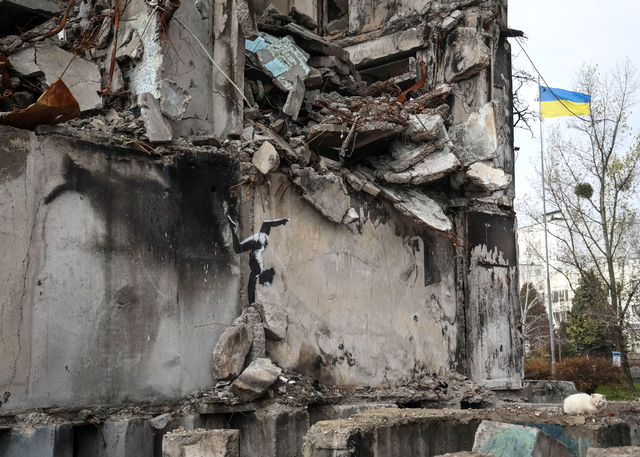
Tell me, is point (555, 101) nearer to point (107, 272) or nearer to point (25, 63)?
point (25, 63)

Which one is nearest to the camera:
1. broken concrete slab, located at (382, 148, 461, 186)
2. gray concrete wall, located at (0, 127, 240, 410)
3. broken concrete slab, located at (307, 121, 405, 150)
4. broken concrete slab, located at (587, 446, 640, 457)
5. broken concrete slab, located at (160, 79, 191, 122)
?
broken concrete slab, located at (587, 446, 640, 457)

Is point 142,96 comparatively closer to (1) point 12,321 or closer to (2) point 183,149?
(2) point 183,149

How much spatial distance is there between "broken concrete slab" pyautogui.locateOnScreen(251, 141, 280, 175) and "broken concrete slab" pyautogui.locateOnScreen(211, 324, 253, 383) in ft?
4.95

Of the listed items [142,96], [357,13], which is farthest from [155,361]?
[357,13]

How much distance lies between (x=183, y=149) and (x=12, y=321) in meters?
2.13

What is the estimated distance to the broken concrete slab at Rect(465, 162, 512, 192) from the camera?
8469mm

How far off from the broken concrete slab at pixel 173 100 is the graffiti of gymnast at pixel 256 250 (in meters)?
1.12

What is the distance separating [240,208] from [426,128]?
8.68ft

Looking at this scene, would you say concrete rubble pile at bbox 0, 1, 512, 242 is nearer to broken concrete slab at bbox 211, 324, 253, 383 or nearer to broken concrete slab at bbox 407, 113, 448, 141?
broken concrete slab at bbox 407, 113, 448, 141

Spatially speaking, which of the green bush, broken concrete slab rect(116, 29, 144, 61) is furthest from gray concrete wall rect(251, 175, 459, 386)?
the green bush

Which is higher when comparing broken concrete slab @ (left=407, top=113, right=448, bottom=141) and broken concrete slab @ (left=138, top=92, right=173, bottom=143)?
broken concrete slab @ (left=407, top=113, right=448, bottom=141)

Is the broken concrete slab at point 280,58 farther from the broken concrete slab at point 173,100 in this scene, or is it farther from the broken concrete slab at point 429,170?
the broken concrete slab at point 429,170

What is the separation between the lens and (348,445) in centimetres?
452

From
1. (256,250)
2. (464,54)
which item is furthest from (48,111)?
(464,54)
